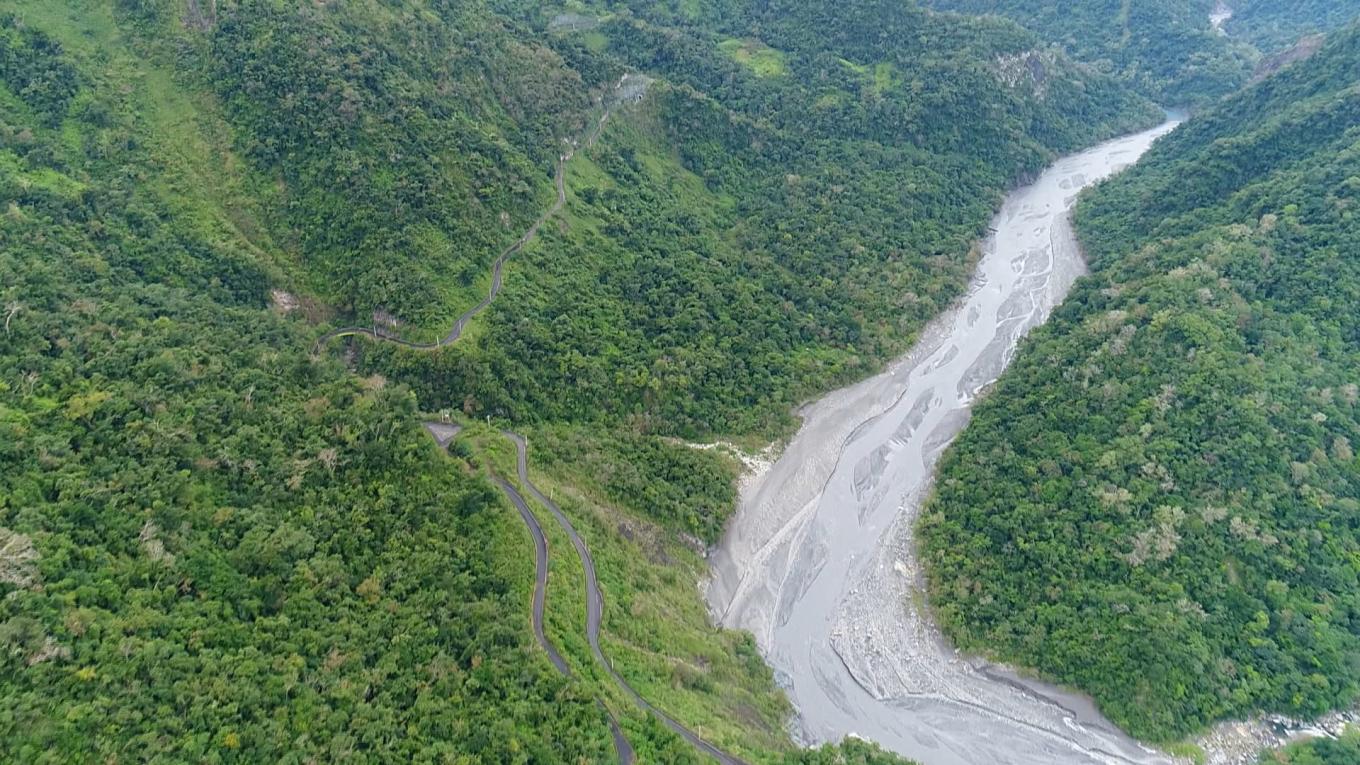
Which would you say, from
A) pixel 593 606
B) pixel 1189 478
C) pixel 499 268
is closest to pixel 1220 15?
pixel 1189 478

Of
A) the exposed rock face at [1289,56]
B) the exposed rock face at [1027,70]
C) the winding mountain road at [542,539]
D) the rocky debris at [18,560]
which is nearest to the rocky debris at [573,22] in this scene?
the winding mountain road at [542,539]

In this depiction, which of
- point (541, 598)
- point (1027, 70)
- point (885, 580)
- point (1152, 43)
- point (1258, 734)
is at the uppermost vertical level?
point (1152, 43)

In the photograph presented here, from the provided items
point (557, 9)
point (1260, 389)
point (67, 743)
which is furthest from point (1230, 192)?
point (67, 743)

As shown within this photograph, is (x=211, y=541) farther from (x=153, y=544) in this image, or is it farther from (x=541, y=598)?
(x=541, y=598)

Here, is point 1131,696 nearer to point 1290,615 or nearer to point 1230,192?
point 1290,615

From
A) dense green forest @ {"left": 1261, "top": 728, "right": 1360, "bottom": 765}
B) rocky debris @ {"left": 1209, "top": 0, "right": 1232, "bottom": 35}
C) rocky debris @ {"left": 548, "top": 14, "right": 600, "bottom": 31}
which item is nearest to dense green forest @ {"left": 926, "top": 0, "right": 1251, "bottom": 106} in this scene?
rocky debris @ {"left": 1209, "top": 0, "right": 1232, "bottom": 35}

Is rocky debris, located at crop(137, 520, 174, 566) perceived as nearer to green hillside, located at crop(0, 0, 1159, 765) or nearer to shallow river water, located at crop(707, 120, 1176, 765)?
green hillside, located at crop(0, 0, 1159, 765)

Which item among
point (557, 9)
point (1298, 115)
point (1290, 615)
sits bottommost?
point (1290, 615)
